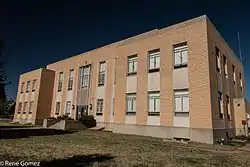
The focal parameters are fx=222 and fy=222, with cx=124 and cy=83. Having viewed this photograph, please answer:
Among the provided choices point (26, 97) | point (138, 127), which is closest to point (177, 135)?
point (138, 127)

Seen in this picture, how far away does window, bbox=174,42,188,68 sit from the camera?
720 inches

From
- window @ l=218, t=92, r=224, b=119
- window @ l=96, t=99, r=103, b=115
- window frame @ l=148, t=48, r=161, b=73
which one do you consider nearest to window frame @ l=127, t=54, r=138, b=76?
window frame @ l=148, t=48, r=161, b=73

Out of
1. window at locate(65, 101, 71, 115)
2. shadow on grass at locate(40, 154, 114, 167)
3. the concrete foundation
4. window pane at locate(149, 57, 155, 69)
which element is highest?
window pane at locate(149, 57, 155, 69)

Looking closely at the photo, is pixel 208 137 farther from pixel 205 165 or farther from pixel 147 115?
pixel 205 165

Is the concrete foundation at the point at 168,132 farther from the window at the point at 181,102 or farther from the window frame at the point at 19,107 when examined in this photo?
the window frame at the point at 19,107

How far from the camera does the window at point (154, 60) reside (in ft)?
66.4

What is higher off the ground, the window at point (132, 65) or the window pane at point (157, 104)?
the window at point (132, 65)

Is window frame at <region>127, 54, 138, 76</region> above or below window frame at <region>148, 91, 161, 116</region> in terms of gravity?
above

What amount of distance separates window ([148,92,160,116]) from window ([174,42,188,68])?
3.16 metres

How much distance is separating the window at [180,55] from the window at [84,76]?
13.9m

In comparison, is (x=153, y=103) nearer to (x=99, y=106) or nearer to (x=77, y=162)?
(x=99, y=106)

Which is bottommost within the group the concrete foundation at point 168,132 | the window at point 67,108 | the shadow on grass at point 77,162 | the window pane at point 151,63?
the shadow on grass at point 77,162

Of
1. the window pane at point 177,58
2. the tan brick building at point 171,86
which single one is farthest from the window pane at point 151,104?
the window pane at point 177,58

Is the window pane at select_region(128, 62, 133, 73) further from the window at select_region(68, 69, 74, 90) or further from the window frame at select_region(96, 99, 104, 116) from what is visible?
the window at select_region(68, 69, 74, 90)
